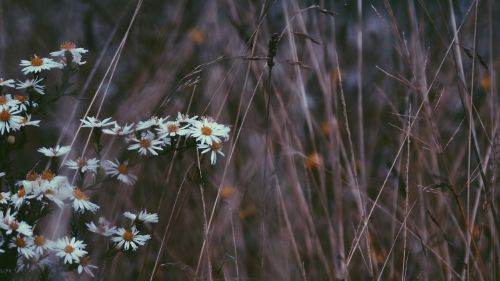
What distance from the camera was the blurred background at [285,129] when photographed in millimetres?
1102

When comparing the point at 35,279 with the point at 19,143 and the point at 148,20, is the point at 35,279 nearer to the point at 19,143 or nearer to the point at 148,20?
the point at 19,143

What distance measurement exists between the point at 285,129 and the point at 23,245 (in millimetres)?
497

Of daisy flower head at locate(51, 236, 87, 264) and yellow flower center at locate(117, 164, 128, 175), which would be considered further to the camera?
yellow flower center at locate(117, 164, 128, 175)

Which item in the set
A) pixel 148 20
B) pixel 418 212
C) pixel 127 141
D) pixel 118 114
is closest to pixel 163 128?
pixel 127 141

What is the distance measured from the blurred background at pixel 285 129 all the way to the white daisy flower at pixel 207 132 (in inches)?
4.4

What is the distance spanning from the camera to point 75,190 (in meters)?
0.81

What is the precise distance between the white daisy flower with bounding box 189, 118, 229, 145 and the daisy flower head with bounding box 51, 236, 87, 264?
0.18 meters

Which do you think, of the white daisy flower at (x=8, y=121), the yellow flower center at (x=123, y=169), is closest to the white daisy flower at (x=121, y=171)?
the yellow flower center at (x=123, y=169)

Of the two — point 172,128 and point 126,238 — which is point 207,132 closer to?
point 172,128

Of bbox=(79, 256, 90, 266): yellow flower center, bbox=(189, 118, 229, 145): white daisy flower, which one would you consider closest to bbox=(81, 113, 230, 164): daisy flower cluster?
bbox=(189, 118, 229, 145): white daisy flower

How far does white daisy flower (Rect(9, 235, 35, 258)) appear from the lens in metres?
0.74

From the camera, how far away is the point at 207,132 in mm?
876

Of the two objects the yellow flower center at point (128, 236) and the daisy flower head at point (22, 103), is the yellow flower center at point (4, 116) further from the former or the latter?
the yellow flower center at point (128, 236)

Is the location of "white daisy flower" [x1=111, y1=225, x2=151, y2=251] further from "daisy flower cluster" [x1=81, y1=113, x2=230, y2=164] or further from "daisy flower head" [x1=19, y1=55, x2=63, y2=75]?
"daisy flower head" [x1=19, y1=55, x2=63, y2=75]
